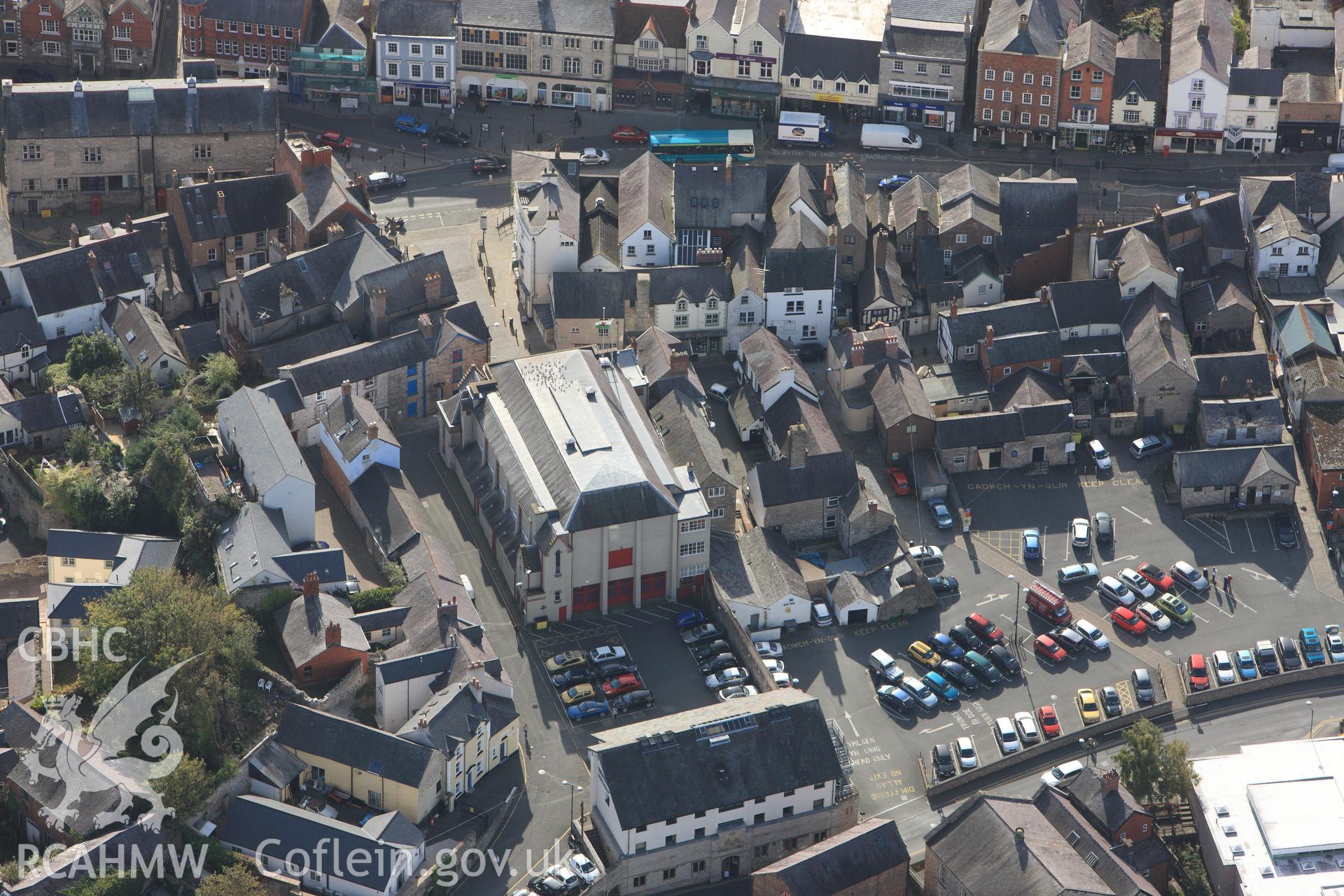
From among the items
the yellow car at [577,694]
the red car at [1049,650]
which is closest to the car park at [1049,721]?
the red car at [1049,650]

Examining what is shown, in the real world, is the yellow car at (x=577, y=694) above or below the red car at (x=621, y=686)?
below

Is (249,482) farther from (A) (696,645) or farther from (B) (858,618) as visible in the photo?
(B) (858,618)

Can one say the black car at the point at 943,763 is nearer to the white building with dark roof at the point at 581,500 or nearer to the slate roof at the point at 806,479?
the white building with dark roof at the point at 581,500

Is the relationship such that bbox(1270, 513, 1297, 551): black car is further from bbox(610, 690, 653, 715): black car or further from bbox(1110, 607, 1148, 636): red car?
bbox(610, 690, 653, 715): black car

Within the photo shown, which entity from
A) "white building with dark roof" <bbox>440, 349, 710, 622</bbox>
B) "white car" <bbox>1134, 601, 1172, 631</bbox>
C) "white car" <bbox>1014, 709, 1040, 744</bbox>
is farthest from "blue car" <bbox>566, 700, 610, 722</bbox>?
"white car" <bbox>1134, 601, 1172, 631</bbox>

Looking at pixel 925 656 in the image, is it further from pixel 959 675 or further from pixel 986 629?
pixel 986 629

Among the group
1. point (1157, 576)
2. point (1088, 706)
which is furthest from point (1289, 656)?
point (1088, 706)
